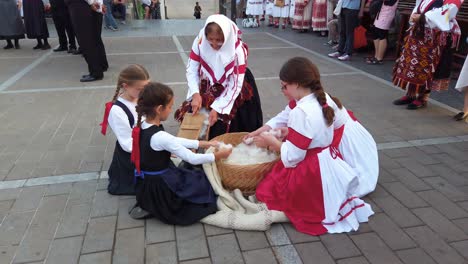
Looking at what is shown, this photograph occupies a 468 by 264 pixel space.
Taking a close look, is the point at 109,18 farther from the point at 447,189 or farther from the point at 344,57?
the point at 447,189

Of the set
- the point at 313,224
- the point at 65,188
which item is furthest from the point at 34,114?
the point at 313,224

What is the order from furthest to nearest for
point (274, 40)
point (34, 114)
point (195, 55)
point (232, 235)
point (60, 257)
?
1. point (274, 40)
2. point (34, 114)
3. point (195, 55)
4. point (232, 235)
5. point (60, 257)

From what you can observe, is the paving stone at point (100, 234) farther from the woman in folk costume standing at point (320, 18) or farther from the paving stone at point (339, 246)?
the woman in folk costume standing at point (320, 18)

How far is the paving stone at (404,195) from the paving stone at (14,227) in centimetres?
290

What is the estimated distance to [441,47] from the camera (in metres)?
5.03

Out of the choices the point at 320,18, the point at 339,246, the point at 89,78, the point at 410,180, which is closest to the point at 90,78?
the point at 89,78

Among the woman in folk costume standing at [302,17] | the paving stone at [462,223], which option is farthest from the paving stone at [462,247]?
the woman in folk costume standing at [302,17]

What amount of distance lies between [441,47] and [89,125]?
14.9 feet

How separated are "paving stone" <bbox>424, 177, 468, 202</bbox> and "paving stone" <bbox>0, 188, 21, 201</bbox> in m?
3.55

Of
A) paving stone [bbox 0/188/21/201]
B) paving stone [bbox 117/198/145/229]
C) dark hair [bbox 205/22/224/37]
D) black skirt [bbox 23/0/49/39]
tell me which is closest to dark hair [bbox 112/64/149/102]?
dark hair [bbox 205/22/224/37]

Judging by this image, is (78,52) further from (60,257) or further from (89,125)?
(60,257)

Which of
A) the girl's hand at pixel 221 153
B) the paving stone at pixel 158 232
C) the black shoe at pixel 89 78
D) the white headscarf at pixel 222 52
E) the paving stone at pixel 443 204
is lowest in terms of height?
the paving stone at pixel 158 232

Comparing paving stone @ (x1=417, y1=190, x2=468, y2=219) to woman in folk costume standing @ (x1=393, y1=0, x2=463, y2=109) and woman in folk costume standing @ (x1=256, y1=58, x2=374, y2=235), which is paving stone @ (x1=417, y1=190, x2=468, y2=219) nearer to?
woman in folk costume standing @ (x1=256, y1=58, x2=374, y2=235)

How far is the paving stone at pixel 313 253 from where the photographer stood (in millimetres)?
2544
